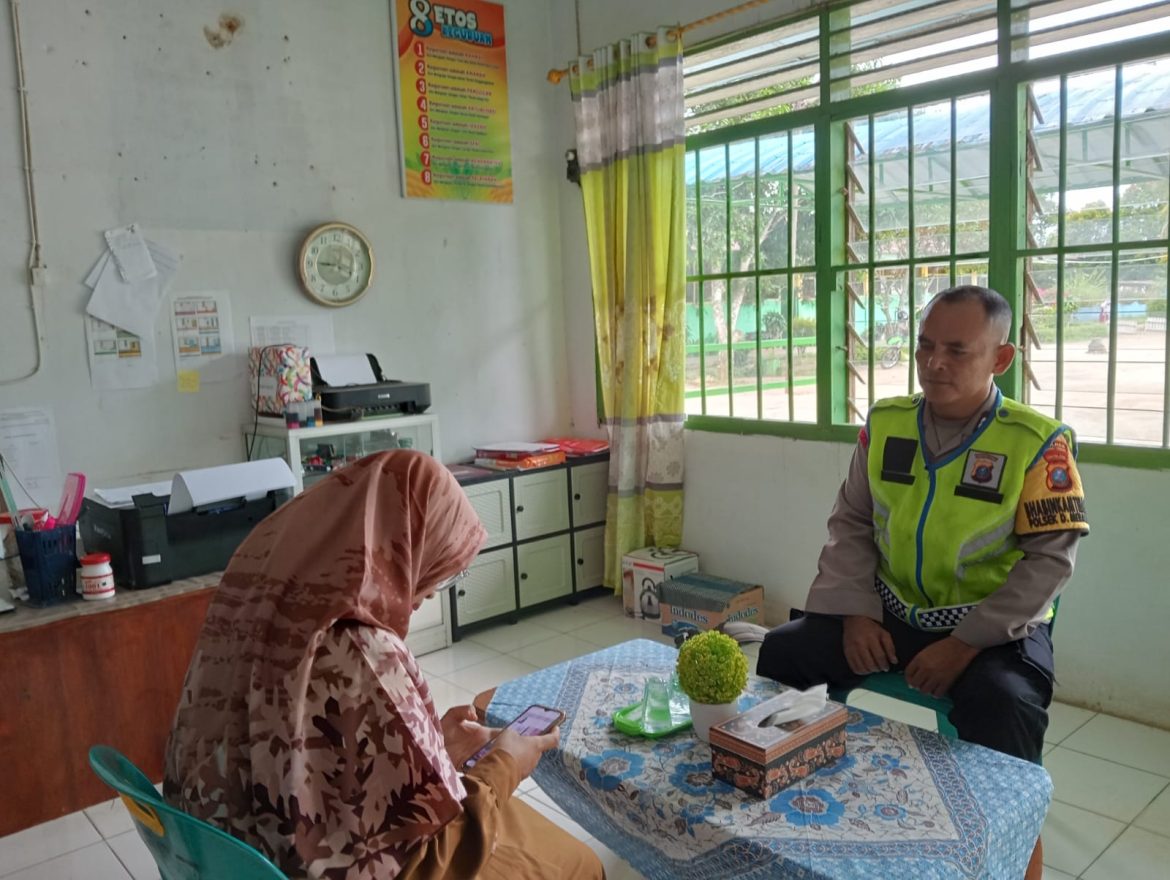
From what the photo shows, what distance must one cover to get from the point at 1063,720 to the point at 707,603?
1.29 meters

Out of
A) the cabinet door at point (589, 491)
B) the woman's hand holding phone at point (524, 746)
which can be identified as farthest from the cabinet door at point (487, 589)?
the woman's hand holding phone at point (524, 746)

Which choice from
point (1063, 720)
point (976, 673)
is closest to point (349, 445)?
point (976, 673)

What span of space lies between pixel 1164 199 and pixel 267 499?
2.82 m

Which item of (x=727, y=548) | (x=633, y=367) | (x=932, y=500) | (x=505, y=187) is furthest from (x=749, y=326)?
(x=932, y=500)

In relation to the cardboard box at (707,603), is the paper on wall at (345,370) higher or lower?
higher

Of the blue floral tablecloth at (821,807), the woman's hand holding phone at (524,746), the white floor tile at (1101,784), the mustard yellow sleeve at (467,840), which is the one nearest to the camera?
the mustard yellow sleeve at (467,840)

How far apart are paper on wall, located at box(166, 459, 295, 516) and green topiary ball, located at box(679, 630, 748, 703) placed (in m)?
1.57

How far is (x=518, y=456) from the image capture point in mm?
3990

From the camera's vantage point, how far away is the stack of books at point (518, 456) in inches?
157

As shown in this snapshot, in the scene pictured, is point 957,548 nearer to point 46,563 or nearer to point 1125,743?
point 1125,743

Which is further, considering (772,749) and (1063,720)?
(1063,720)

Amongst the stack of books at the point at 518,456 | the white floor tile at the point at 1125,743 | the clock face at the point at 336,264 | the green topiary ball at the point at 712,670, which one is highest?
the clock face at the point at 336,264

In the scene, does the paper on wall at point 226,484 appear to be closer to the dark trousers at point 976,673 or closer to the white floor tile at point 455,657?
the white floor tile at point 455,657

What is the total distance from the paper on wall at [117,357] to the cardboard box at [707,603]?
2.17m
